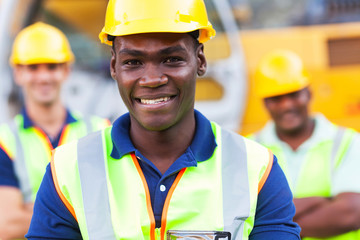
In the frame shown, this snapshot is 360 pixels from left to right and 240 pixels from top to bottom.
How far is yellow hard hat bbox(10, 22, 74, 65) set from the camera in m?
3.66

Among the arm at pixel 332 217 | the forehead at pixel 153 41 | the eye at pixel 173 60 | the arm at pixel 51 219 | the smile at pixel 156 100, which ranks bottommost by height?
the arm at pixel 332 217

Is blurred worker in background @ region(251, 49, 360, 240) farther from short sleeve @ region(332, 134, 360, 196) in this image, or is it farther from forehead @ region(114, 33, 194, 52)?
forehead @ region(114, 33, 194, 52)

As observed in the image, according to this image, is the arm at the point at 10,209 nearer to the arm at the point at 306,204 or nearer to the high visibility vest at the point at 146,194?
the high visibility vest at the point at 146,194

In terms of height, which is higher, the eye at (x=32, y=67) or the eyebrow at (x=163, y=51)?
the eyebrow at (x=163, y=51)

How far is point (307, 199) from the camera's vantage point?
2.89 m

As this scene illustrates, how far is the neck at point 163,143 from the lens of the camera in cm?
190

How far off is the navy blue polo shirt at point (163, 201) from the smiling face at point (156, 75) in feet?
0.41

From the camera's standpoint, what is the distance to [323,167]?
10.1ft

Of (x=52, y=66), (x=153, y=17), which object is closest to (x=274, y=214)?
(x=153, y=17)

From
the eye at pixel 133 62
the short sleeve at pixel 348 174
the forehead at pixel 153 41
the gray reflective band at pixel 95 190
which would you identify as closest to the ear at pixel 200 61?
the forehead at pixel 153 41

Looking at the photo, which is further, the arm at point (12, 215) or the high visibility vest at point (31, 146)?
the high visibility vest at point (31, 146)

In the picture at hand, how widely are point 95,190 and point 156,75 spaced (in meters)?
0.42

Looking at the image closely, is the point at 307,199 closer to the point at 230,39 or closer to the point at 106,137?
the point at 106,137

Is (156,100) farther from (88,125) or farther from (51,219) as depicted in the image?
(88,125)
